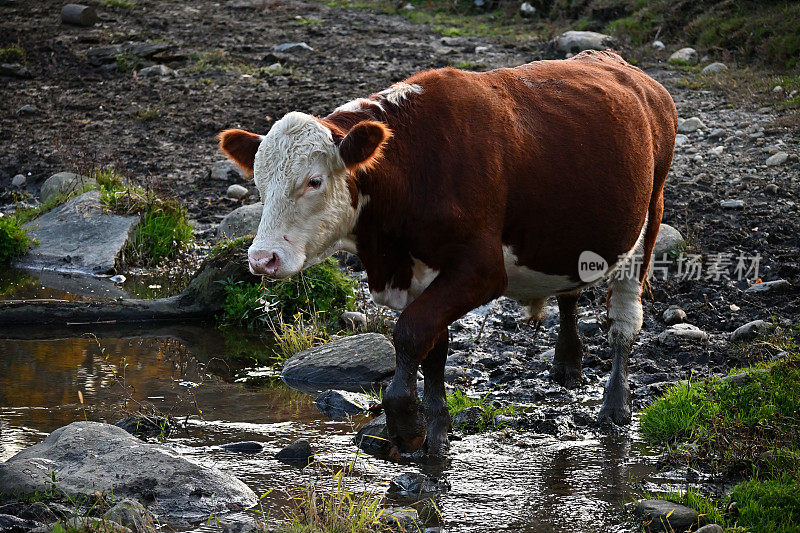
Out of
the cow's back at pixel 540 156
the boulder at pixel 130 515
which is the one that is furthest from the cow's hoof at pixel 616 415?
the boulder at pixel 130 515

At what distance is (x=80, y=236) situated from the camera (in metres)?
12.2

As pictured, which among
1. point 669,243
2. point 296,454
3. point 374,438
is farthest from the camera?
point 669,243

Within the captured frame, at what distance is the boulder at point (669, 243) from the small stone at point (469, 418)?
377 centimetres

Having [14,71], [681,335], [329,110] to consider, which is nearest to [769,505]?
[681,335]

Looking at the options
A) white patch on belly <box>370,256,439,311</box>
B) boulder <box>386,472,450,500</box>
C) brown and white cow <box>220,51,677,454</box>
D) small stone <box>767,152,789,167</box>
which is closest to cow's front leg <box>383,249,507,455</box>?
brown and white cow <box>220,51,677,454</box>

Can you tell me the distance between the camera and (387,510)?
535cm

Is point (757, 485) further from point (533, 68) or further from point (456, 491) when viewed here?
point (533, 68)

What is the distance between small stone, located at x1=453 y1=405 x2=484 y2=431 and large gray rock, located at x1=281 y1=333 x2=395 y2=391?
122 cm

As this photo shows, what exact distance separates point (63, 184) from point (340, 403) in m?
7.29

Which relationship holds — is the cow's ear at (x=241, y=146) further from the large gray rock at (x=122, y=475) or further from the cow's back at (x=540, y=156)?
the large gray rock at (x=122, y=475)

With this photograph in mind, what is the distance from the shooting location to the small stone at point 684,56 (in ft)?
56.2

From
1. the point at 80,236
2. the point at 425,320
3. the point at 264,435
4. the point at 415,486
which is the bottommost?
the point at 80,236

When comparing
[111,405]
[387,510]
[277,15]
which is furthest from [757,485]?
[277,15]

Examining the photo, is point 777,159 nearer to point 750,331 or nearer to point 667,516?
point 750,331
